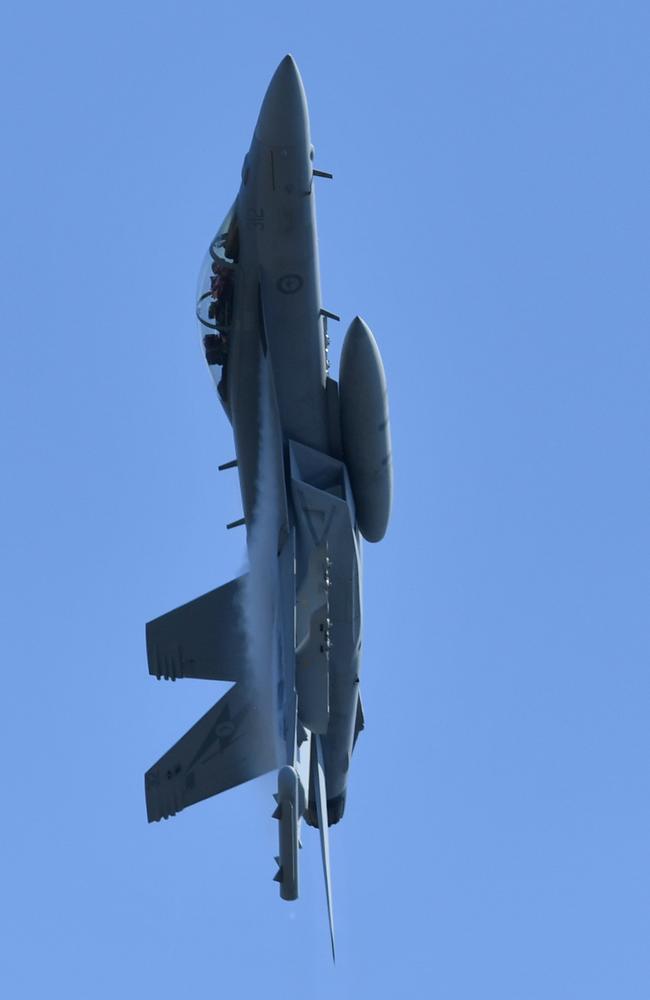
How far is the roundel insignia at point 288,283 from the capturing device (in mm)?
21672

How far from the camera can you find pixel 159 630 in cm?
2327

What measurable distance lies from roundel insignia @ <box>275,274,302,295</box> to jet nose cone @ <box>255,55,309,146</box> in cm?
165

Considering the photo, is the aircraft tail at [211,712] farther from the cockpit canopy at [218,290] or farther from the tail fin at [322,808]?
the cockpit canopy at [218,290]

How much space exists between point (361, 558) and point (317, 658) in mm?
2217

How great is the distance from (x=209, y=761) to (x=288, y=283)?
20.9 ft

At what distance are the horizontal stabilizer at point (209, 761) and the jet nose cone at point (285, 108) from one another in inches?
285

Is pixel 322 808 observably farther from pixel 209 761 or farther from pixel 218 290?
pixel 218 290

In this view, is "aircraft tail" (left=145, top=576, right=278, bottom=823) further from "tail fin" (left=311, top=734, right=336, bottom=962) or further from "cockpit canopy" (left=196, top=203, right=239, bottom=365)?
"cockpit canopy" (left=196, top=203, right=239, bottom=365)

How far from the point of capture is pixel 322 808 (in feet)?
70.1

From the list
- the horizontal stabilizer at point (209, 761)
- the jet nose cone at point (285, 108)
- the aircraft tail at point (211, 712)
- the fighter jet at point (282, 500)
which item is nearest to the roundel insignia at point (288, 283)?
the fighter jet at point (282, 500)

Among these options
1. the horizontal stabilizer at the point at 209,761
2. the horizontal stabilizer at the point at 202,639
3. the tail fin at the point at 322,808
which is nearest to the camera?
the tail fin at the point at 322,808

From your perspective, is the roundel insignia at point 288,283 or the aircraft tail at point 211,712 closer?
the roundel insignia at point 288,283

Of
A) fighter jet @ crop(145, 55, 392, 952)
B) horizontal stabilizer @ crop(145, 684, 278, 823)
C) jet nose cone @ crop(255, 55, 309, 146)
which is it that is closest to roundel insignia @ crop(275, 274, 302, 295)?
fighter jet @ crop(145, 55, 392, 952)

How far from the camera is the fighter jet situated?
69.3 ft
